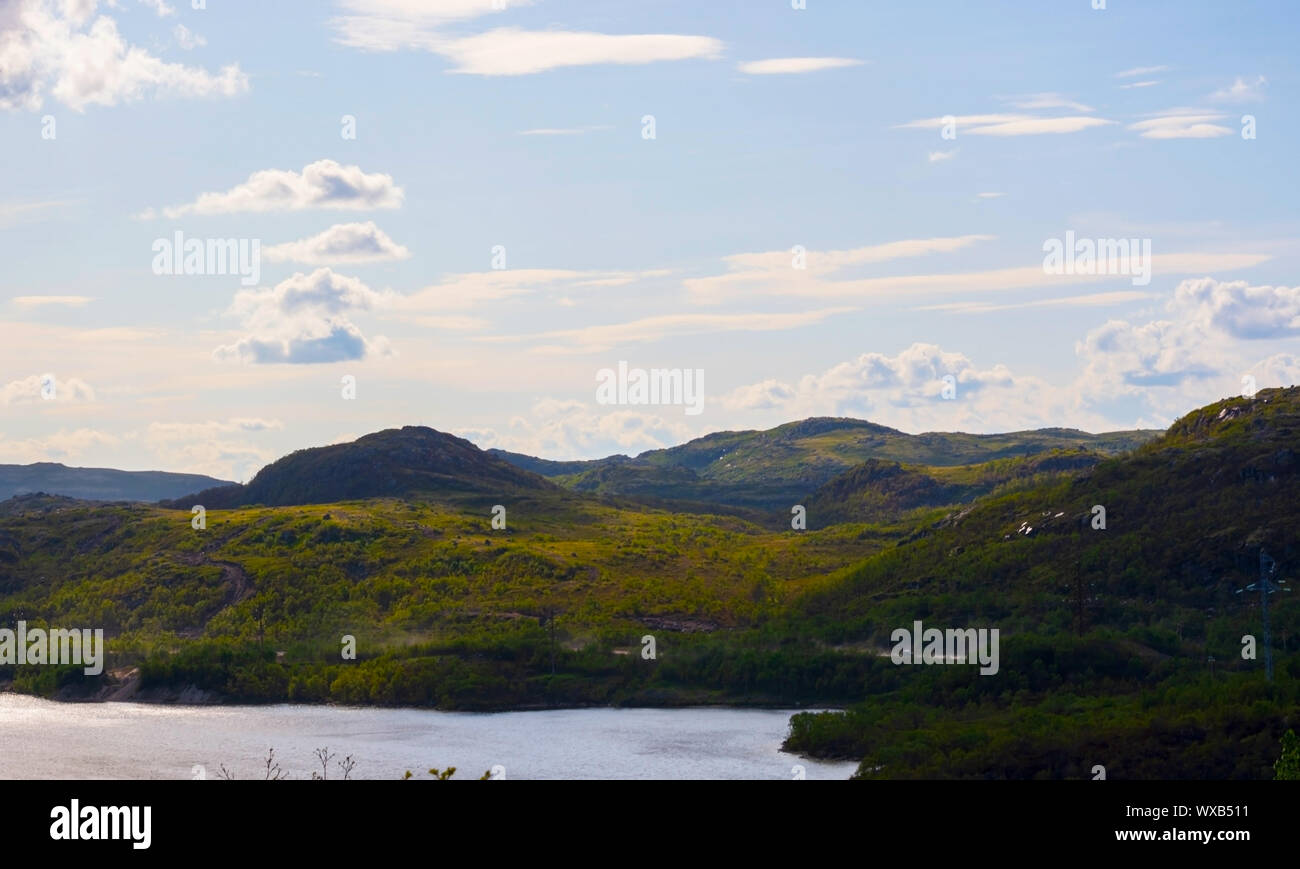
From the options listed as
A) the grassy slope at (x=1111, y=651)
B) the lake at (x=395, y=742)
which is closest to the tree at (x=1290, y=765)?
the grassy slope at (x=1111, y=651)

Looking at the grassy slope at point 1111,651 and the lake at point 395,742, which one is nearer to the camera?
the grassy slope at point 1111,651

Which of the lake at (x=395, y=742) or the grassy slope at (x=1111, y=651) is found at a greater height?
the grassy slope at (x=1111, y=651)

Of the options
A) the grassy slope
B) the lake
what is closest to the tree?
the grassy slope

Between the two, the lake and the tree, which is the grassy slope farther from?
the tree

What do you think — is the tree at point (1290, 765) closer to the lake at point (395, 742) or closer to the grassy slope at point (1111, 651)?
the grassy slope at point (1111, 651)

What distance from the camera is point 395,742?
470 feet

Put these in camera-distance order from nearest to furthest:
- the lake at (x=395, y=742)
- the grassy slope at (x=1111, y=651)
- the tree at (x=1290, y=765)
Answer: the tree at (x=1290, y=765) → the grassy slope at (x=1111, y=651) → the lake at (x=395, y=742)

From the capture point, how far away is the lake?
123062 millimetres

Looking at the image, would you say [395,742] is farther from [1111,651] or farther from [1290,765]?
[1290,765]

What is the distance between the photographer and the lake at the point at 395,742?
123062 mm

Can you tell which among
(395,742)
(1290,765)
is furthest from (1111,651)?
(1290,765)
